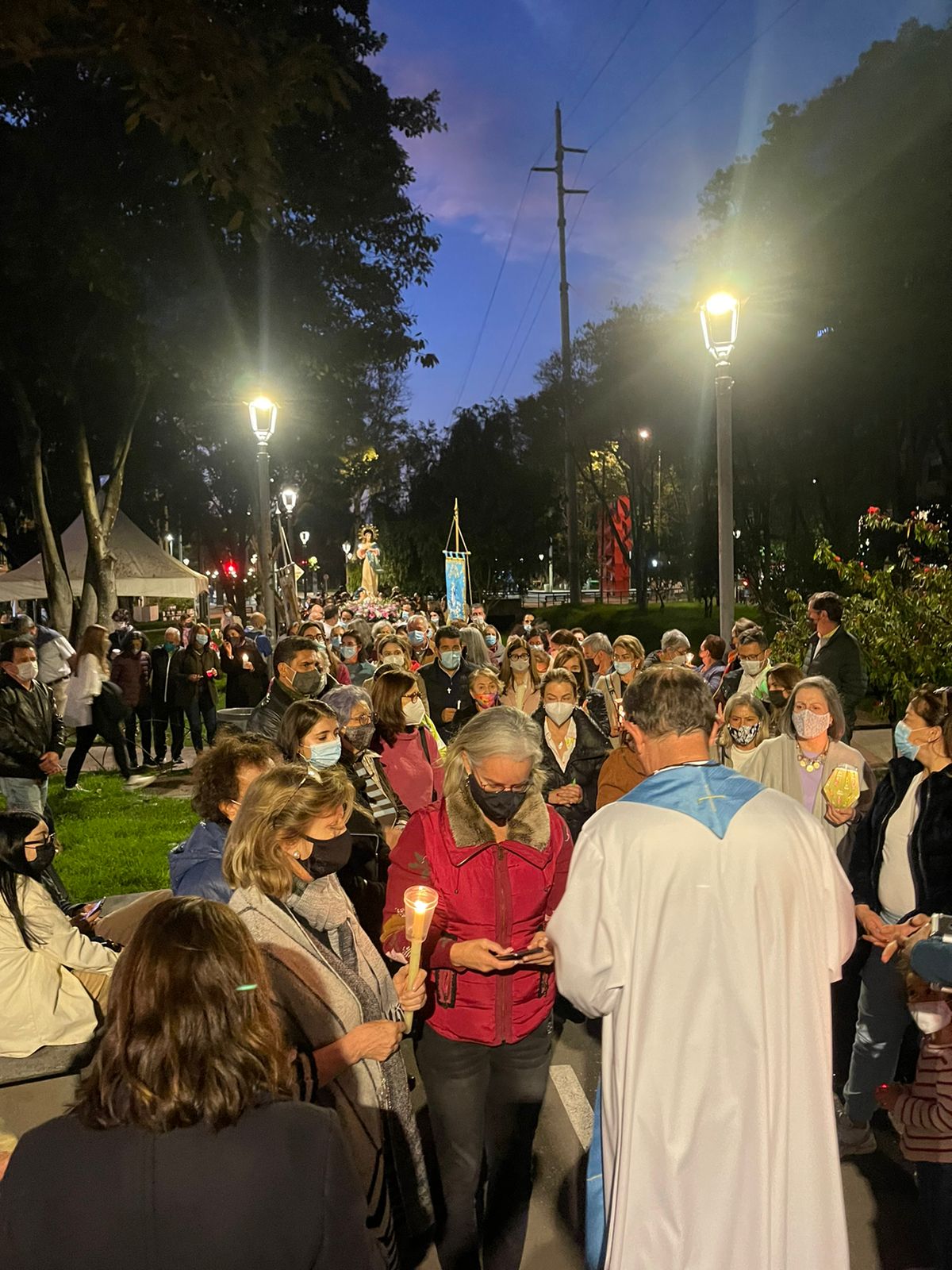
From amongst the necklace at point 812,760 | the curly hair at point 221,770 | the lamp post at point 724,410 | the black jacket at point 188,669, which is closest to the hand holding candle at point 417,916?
the curly hair at point 221,770

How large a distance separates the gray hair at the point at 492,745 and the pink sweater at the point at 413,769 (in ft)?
7.92

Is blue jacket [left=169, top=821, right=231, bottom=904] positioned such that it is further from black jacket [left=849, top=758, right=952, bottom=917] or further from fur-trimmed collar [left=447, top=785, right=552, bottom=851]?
black jacket [left=849, top=758, right=952, bottom=917]

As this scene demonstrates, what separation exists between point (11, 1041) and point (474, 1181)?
6.59 ft

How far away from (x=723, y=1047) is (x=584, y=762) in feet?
12.6

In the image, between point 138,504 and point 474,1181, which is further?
point 138,504

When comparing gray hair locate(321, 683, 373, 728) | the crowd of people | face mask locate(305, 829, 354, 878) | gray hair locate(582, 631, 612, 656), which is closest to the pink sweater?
gray hair locate(321, 683, 373, 728)

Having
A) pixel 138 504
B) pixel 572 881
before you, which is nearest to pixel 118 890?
pixel 572 881

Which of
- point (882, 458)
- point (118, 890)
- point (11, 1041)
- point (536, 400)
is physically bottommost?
point (118, 890)

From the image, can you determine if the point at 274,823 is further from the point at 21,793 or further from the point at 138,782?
the point at 138,782

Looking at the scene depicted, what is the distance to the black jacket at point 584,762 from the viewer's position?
6086 mm

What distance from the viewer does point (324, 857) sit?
3.11 m

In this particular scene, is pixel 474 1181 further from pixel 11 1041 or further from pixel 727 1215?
pixel 11 1041

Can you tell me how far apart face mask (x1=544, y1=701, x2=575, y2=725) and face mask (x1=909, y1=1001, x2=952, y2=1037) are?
11.0ft

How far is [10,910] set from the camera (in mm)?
3947
